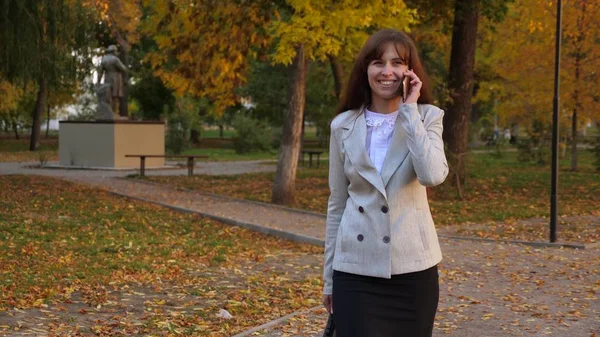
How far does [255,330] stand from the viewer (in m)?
8.02

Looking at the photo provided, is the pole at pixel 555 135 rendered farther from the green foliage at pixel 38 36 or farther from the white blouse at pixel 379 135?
the white blouse at pixel 379 135

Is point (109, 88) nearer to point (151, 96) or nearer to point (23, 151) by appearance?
point (23, 151)

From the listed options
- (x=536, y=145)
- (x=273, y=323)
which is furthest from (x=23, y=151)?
(x=273, y=323)

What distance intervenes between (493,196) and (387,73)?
19473 mm

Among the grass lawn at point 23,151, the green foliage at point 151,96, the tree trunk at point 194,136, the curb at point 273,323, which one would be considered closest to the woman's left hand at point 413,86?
the curb at point 273,323

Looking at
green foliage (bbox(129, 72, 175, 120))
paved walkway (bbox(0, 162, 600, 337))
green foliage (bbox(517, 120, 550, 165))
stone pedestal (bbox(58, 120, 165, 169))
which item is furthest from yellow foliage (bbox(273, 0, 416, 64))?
green foliage (bbox(129, 72, 175, 120))

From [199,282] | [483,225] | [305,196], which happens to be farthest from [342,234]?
[305,196]

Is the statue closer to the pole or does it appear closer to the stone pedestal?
the stone pedestal

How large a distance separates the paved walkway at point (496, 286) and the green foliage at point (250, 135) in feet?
92.3

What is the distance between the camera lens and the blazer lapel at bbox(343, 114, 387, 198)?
3994mm

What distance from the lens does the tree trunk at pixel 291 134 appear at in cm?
1991

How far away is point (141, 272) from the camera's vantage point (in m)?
11.1

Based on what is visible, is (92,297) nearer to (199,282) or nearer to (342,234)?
(199,282)

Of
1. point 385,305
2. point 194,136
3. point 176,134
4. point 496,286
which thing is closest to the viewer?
point 385,305
